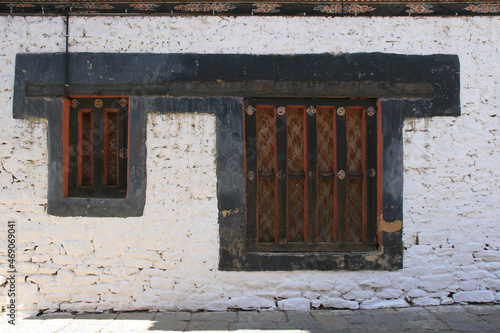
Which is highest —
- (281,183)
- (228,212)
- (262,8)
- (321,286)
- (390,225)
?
(262,8)

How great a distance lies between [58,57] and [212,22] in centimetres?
156

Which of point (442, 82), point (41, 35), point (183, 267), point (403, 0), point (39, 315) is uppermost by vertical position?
point (403, 0)

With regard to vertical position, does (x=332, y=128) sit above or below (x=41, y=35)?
below

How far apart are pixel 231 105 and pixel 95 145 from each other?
143cm

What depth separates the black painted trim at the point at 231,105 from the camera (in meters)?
3.71

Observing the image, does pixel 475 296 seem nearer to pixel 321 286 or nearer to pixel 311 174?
pixel 321 286

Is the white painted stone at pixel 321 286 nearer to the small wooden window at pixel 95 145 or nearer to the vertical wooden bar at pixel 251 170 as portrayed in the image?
the vertical wooden bar at pixel 251 170

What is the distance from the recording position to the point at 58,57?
→ 12.3 feet

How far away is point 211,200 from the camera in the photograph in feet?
12.2

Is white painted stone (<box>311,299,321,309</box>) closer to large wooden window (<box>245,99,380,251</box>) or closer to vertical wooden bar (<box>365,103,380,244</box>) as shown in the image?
large wooden window (<box>245,99,380,251</box>)

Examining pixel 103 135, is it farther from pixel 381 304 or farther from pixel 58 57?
pixel 381 304

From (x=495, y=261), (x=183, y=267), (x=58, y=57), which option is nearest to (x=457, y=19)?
(x=495, y=261)

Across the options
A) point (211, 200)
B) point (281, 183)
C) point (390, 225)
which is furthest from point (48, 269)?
point (390, 225)

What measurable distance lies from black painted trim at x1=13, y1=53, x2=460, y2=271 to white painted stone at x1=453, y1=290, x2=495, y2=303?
Result: 69 centimetres
